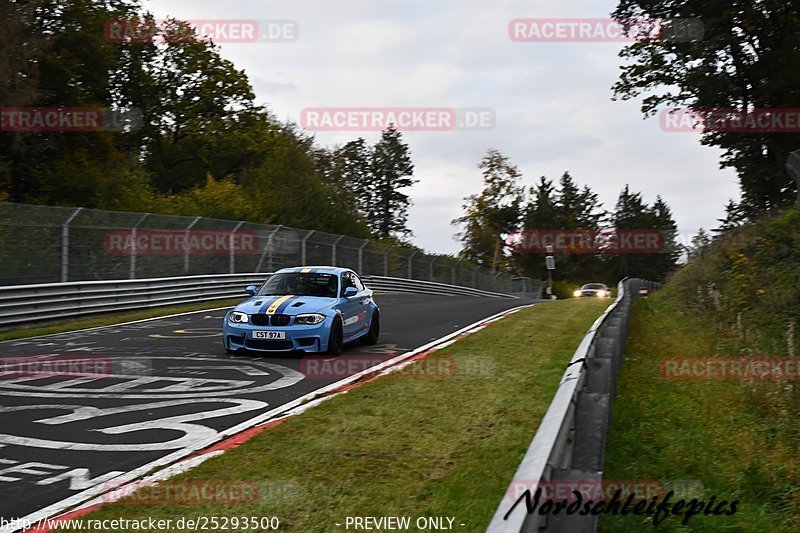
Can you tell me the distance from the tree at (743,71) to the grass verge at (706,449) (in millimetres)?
20329

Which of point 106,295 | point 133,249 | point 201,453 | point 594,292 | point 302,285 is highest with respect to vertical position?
point 133,249

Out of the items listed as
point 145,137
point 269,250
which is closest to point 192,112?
point 145,137

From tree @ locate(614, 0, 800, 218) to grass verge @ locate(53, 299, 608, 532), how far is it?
21838mm

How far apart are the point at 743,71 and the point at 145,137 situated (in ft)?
122

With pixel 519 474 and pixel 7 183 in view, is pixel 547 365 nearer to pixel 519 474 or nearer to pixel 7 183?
pixel 519 474

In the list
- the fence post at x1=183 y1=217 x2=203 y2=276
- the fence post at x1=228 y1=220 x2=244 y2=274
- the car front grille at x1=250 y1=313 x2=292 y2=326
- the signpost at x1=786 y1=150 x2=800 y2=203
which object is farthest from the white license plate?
the fence post at x1=228 y1=220 x2=244 y2=274

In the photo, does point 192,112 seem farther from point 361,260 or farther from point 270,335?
point 270,335

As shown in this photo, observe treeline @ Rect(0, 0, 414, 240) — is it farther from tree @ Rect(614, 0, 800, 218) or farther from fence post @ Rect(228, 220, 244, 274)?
tree @ Rect(614, 0, 800, 218)

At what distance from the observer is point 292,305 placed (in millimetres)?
12195

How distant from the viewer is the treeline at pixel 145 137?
3475 centimetres

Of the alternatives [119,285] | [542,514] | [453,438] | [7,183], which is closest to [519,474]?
[542,514]

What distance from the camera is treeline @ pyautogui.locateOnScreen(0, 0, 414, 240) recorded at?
34750mm

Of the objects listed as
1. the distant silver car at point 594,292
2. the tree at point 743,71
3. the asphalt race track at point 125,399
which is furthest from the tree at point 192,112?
the asphalt race track at point 125,399

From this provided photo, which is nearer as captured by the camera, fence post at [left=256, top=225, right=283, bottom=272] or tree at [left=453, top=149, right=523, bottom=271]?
fence post at [left=256, top=225, right=283, bottom=272]
